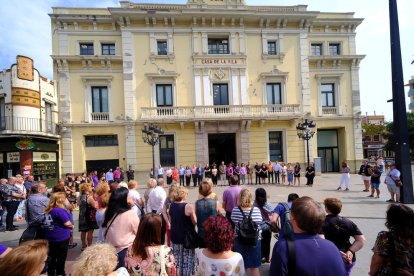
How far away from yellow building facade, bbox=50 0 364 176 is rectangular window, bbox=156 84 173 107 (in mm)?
85

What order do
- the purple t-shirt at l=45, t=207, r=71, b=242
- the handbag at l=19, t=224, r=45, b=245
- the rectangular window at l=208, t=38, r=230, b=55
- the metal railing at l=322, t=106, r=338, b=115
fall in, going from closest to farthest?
the handbag at l=19, t=224, r=45, b=245, the purple t-shirt at l=45, t=207, r=71, b=242, the rectangular window at l=208, t=38, r=230, b=55, the metal railing at l=322, t=106, r=338, b=115

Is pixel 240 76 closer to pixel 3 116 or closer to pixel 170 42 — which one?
pixel 170 42

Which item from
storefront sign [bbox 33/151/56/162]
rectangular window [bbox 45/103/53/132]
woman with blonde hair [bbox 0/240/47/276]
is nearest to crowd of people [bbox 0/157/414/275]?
woman with blonde hair [bbox 0/240/47/276]

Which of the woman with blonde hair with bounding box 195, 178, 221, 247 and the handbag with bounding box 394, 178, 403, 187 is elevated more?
the woman with blonde hair with bounding box 195, 178, 221, 247

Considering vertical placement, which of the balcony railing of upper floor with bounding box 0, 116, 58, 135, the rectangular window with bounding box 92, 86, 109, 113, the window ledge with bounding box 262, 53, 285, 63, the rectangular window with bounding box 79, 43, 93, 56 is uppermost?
the rectangular window with bounding box 79, 43, 93, 56

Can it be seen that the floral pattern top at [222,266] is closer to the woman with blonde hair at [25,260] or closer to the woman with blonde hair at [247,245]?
the woman with blonde hair at [247,245]

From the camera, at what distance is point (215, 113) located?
21031mm

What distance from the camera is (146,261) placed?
106 inches

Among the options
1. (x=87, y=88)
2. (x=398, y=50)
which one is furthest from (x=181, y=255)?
Result: (x=87, y=88)

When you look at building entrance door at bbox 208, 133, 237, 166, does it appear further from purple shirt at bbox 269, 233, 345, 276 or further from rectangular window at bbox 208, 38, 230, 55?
purple shirt at bbox 269, 233, 345, 276

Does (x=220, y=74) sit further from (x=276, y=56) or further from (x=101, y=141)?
(x=101, y=141)

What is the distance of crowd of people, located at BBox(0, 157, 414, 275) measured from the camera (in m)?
→ 2.10

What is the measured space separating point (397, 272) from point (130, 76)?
68.8 feet

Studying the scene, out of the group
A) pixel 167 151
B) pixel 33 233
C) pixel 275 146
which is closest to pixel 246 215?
pixel 33 233
